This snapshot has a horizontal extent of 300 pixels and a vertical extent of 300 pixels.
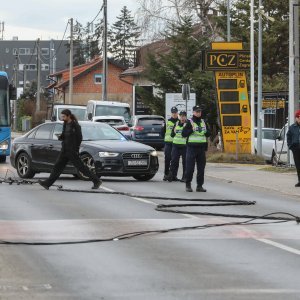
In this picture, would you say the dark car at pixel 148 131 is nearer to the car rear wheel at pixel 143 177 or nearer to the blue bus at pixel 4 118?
the blue bus at pixel 4 118

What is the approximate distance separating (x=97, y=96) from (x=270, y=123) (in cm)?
5086

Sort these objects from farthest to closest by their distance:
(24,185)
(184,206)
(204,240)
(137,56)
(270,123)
A: (137,56) < (270,123) < (24,185) < (184,206) < (204,240)

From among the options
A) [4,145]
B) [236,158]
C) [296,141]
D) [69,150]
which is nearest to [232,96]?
[236,158]

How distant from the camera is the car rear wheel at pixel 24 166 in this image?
2219 cm

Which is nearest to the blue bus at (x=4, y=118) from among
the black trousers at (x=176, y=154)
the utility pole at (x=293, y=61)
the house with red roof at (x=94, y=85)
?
the utility pole at (x=293, y=61)

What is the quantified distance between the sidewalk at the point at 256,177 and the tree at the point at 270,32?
24.3 meters

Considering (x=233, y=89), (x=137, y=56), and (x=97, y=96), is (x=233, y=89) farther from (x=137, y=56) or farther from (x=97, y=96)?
(x=97, y=96)

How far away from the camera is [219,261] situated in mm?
9539

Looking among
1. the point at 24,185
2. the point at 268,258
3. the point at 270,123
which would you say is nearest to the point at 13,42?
the point at 270,123

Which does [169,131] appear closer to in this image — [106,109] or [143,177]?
[143,177]

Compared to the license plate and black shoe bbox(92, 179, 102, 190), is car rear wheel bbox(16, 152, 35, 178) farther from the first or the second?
black shoe bbox(92, 179, 102, 190)

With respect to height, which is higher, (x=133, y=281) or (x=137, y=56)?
(x=137, y=56)

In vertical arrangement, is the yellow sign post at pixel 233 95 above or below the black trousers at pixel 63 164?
above

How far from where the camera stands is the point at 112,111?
4578 cm
